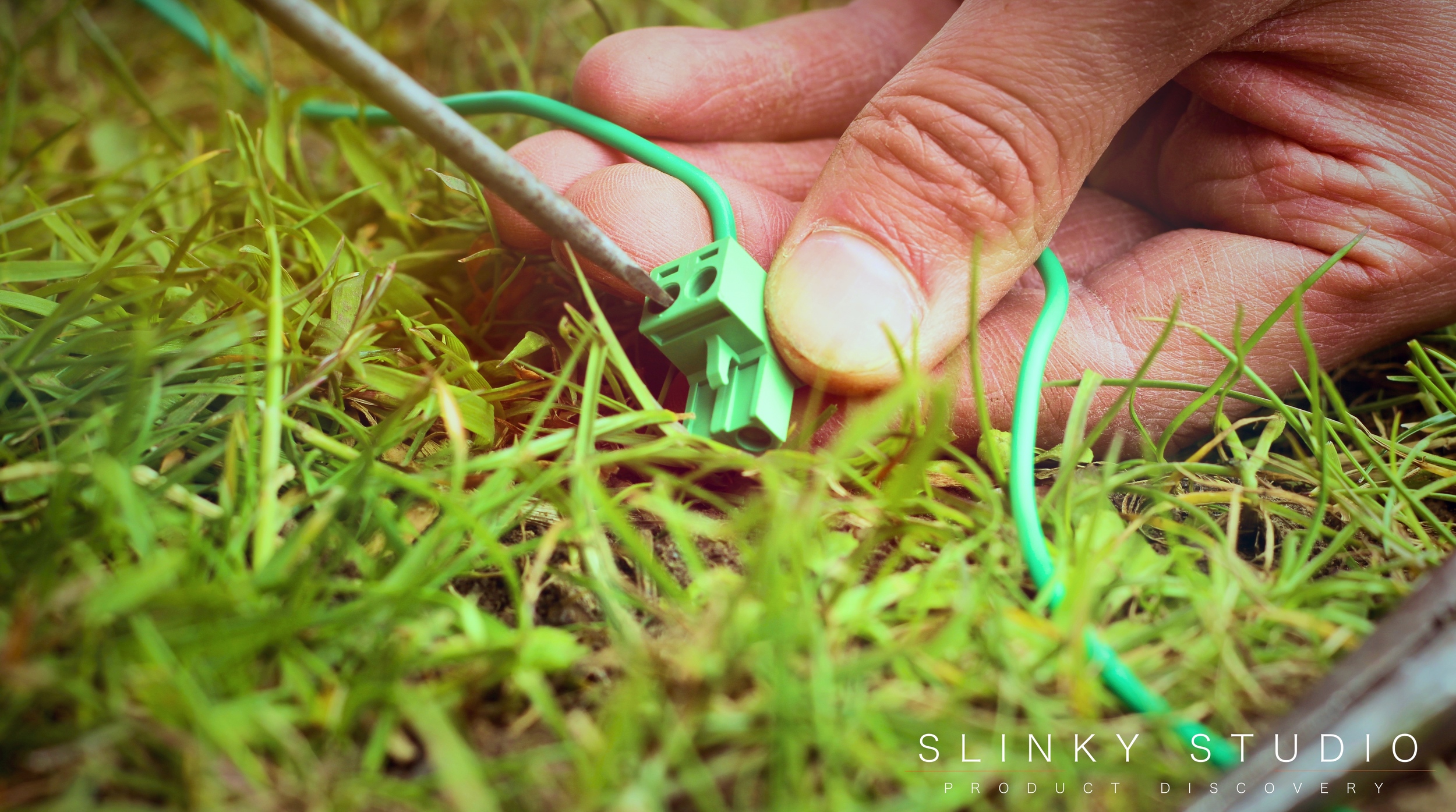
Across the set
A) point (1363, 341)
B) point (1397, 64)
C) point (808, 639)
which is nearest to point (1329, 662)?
point (808, 639)

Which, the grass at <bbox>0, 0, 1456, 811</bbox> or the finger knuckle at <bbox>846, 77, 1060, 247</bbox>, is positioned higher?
the finger knuckle at <bbox>846, 77, 1060, 247</bbox>

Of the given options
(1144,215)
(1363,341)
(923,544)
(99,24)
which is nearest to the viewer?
(923,544)

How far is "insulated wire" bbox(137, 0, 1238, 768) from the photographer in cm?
41

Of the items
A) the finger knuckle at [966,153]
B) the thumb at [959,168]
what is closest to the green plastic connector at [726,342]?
the thumb at [959,168]

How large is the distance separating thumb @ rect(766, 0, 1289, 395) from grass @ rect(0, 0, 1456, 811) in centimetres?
7

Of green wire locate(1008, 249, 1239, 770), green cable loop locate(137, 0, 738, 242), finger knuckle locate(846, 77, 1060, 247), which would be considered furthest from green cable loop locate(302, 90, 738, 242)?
green wire locate(1008, 249, 1239, 770)

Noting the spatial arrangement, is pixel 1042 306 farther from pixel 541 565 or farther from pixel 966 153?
pixel 541 565

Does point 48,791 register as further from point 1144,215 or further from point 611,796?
point 1144,215

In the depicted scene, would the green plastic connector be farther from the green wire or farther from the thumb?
the green wire

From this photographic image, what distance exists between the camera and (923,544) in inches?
21.0

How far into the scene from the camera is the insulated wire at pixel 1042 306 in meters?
0.41

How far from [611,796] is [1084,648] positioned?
249 mm

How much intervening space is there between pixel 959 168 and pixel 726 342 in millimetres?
219

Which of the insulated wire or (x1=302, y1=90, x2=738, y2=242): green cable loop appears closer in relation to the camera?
the insulated wire
